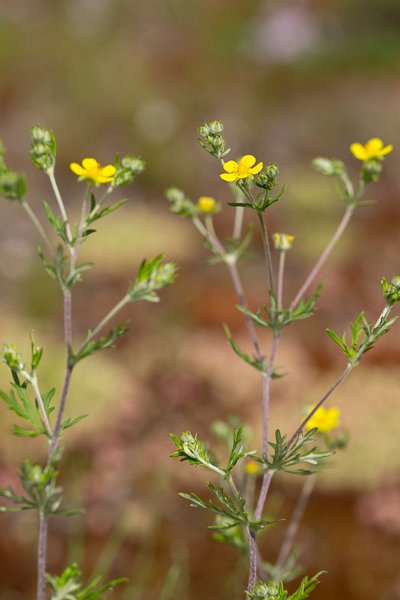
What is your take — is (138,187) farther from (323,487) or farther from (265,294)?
(323,487)

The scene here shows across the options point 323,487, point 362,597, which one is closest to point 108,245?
point 323,487

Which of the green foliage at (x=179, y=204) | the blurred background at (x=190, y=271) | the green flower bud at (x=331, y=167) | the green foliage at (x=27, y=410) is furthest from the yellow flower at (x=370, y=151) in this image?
the blurred background at (x=190, y=271)

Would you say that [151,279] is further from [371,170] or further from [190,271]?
[190,271]

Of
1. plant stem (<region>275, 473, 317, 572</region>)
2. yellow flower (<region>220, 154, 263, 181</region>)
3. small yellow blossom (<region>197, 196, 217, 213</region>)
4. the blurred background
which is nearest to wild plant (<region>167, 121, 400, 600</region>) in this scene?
yellow flower (<region>220, 154, 263, 181</region>)

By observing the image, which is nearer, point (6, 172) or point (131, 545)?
point (6, 172)

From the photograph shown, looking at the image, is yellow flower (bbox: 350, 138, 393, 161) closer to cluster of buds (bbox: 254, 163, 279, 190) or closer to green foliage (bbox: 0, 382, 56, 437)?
cluster of buds (bbox: 254, 163, 279, 190)

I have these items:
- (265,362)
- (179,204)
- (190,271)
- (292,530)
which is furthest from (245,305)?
(190,271)
